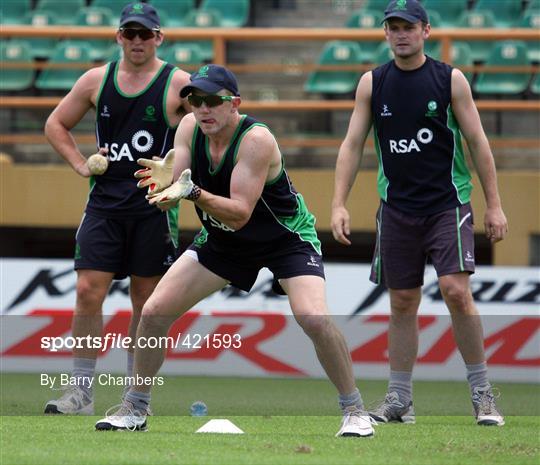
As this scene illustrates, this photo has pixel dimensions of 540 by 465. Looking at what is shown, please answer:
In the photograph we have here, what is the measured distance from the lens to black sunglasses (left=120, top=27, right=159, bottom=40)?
7836 millimetres

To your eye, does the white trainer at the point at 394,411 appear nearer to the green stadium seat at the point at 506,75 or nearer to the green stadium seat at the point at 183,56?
the green stadium seat at the point at 183,56

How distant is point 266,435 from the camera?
6758 mm

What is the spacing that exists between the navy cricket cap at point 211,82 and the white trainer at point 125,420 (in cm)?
156

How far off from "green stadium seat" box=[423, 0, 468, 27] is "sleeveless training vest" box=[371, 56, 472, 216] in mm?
8130

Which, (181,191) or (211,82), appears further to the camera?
(211,82)

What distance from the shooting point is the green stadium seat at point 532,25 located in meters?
14.5

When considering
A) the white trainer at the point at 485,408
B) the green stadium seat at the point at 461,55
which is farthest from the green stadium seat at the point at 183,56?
the white trainer at the point at 485,408

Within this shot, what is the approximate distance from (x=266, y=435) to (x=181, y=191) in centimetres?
143

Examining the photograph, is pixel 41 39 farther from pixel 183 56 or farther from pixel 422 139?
pixel 422 139

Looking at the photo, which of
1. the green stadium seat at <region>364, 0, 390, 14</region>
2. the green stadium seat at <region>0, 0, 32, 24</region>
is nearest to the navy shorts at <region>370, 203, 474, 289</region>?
the green stadium seat at <region>364, 0, 390, 14</region>

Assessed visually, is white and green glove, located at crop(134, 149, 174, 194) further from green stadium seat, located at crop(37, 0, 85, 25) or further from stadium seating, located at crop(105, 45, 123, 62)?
green stadium seat, located at crop(37, 0, 85, 25)

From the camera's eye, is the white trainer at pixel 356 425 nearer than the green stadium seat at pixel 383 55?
Yes

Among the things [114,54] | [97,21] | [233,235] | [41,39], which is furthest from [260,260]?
[41,39]

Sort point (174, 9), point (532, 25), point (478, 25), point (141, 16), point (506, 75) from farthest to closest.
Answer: point (174, 9)
point (478, 25)
point (532, 25)
point (506, 75)
point (141, 16)
